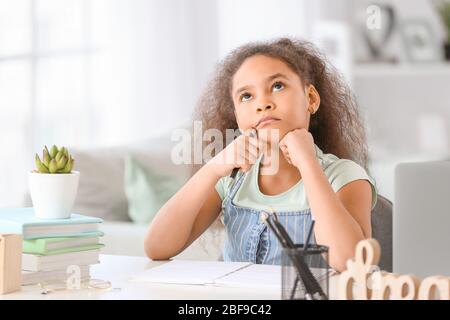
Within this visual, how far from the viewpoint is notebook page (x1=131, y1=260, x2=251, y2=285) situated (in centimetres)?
142

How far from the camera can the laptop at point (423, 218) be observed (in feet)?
6.15

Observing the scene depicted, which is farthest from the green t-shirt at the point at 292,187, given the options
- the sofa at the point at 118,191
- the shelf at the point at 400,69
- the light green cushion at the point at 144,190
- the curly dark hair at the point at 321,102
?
the shelf at the point at 400,69

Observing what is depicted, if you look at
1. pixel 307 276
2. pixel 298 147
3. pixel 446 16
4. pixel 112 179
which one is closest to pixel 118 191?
pixel 112 179

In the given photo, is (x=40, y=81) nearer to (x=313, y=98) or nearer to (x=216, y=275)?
(x=313, y=98)

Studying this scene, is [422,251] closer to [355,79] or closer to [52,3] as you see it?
[52,3]

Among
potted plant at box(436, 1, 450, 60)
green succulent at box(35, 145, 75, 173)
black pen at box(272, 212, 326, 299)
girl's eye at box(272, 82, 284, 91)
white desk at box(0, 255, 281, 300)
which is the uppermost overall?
potted plant at box(436, 1, 450, 60)

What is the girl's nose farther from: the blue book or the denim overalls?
the blue book

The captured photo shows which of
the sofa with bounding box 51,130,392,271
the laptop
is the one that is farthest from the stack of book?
the sofa with bounding box 51,130,392,271

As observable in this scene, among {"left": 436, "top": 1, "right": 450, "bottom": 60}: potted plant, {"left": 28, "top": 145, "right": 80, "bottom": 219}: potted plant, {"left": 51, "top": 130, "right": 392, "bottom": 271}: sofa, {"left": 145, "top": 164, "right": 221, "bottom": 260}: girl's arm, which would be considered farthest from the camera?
{"left": 436, "top": 1, "right": 450, "bottom": 60}: potted plant

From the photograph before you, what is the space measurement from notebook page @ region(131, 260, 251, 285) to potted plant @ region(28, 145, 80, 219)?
0.18 metres

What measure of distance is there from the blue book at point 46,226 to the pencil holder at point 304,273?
42cm

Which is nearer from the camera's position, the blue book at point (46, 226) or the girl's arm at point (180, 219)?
the blue book at point (46, 226)

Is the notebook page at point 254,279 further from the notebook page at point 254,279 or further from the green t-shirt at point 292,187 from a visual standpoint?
the green t-shirt at point 292,187
